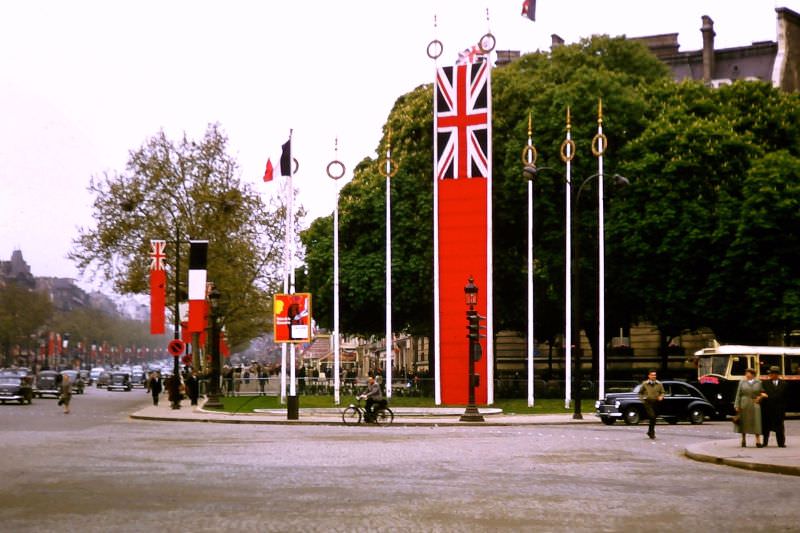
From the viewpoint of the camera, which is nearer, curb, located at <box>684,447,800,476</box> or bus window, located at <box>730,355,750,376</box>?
curb, located at <box>684,447,800,476</box>

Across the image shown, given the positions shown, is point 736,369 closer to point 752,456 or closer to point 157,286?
point 752,456

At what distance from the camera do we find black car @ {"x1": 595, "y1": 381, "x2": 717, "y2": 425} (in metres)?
38.8

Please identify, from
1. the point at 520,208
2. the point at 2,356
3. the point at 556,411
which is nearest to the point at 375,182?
the point at 520,208

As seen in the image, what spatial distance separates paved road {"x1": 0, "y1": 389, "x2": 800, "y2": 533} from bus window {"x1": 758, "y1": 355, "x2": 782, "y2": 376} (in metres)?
16.1

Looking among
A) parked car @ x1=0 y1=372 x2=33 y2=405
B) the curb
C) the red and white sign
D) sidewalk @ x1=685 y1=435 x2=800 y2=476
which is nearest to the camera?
the curb

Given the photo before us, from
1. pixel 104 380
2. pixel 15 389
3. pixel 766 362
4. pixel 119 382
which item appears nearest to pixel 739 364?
pixel 766 362

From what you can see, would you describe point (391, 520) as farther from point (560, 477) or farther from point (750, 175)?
point (750, 175)

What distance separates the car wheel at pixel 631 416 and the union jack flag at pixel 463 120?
12.8 metres

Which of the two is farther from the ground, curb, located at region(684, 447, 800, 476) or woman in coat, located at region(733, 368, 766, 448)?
woman in coat, located at region(733, 368, 766, 448)

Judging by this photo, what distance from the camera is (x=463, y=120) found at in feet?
156

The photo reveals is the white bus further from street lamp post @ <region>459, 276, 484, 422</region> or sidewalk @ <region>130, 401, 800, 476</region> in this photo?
street lamp post @ <region>459, 276, 484, 422</region>

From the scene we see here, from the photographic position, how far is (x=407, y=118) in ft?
197

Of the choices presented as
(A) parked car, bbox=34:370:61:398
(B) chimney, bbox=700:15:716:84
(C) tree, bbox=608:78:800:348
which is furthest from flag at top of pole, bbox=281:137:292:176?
(B) chimney, bbox=700:15:716:84

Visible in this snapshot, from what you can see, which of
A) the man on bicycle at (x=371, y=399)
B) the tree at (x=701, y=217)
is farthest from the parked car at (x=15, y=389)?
the tree at (x=701, y=217)
